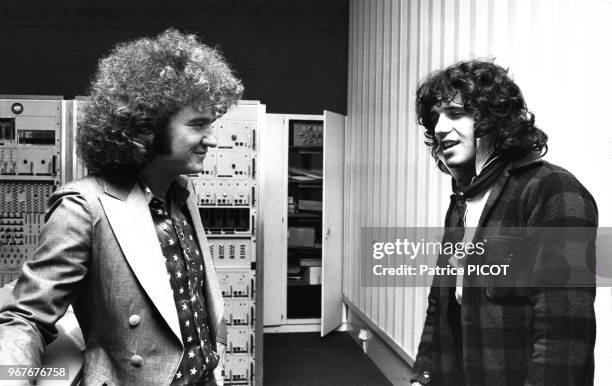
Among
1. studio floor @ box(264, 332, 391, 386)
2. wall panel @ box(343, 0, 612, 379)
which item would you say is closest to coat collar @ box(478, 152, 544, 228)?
wall panel @ box(343, 0, 612, 379)

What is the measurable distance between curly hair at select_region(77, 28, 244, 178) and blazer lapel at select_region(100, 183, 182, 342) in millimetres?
95

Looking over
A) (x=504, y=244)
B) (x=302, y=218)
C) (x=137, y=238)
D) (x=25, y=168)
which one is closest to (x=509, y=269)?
(x=504, y=244)

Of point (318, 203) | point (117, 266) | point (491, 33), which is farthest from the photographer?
point (318, 203)

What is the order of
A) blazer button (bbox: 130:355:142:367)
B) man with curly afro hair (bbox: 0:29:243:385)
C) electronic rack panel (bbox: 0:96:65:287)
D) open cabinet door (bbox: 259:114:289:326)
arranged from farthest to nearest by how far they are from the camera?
1. open cabinet door (bbox: 259:114:289:326)
2. electronic rack panel (bbox: 0:96:65:287)
3. blazer button (bbox: 130:355:142:367)
4. man with curly afro hair (bbox: 0:29:243:385)

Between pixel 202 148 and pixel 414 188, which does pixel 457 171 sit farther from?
pixel 414 188

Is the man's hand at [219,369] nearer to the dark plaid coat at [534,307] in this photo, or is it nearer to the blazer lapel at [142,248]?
the blazer lapel at [142,248]

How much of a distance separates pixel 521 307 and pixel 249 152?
2.42 m

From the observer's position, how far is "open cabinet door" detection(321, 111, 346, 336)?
4.61 m

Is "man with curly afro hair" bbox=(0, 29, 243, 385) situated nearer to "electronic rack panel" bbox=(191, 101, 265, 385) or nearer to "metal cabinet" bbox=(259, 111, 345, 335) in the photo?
"electronic rack panel" bbox=(191, 101, 265, 385)

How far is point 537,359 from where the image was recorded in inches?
45.1

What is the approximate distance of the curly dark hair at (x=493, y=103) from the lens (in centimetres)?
127

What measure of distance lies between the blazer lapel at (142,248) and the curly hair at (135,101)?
0.10 metres

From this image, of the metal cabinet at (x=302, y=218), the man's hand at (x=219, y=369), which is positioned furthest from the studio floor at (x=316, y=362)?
the man's hand at (x=219, y=369)

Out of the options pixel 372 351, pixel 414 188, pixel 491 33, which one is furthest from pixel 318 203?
pixel 491 33
